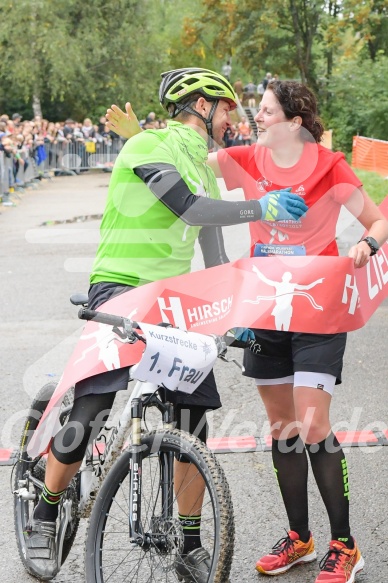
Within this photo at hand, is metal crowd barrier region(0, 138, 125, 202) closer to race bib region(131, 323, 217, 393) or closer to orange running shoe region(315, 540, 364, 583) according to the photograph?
orange running shoe region(315, 540, 364, 583)

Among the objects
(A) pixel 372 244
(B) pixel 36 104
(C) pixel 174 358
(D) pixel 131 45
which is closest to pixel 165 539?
(C) pixel 174 358

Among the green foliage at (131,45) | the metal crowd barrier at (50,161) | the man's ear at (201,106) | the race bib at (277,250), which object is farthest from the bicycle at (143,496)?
the green foliage at (131,45)

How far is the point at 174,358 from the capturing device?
11.3 feet

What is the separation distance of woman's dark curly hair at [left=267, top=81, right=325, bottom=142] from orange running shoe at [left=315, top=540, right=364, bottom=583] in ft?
5.35

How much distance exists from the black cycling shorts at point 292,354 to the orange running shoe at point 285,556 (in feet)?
2.27

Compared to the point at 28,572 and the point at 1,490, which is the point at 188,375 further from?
the point at 1,490

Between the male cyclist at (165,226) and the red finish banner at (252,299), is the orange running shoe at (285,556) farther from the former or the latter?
the red finish banner at (252,299)

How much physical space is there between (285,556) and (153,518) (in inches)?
33.0

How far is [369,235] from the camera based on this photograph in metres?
3.95

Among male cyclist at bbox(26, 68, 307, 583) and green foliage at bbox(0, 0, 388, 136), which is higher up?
male cyclist at bbox(26, 68, 307, 583)

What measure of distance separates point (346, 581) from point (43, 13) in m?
45.9

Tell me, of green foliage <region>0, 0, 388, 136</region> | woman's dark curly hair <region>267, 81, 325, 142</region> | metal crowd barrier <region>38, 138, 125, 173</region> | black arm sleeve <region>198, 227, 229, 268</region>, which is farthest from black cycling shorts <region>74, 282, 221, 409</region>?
green foliage <region>0, 0, 388, 136</region>

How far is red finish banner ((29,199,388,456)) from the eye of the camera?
3.72 m

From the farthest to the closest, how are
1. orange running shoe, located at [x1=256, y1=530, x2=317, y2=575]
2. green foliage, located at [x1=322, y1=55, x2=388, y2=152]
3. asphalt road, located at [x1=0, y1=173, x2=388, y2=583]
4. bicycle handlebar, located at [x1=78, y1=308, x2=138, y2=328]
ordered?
green foliage, located at [x1=322, y1=55, x2=388, y2=152] → asphalt road, located at [x1=0, y1=173, x2=388, y2=583] → orange running shoe, located at [x1=256, y1=530, x2=317, y2=575] → bicycle handlebar, located at [x1=78, y1=308, x2=138, y2=328]
